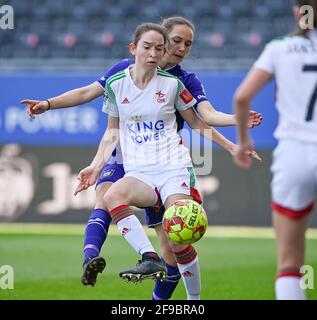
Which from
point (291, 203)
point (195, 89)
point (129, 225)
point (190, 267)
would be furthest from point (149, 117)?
A: point (291, 203)

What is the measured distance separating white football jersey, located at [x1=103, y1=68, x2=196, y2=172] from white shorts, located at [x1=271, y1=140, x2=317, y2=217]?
207 centimetres

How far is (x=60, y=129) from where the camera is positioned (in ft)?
47.1

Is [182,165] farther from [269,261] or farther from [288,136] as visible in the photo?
[269,261]

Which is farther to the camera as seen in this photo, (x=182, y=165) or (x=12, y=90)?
(x=12, y=90)

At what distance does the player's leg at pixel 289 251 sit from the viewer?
16.1 ft

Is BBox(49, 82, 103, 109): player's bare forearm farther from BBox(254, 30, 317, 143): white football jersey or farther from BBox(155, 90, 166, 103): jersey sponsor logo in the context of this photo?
BBox(254, 30, 317, 143): white football jersey

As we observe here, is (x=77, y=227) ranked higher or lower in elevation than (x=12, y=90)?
lower

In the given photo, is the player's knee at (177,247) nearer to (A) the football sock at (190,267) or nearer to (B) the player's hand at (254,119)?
(A) the football sock at (190,267)

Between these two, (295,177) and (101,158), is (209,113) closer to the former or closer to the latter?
(101,158)

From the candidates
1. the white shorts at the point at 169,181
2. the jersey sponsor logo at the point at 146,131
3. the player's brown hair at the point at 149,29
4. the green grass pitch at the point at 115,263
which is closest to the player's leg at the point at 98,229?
the white shorts at the point at 169,181

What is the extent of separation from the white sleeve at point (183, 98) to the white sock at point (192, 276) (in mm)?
1204
